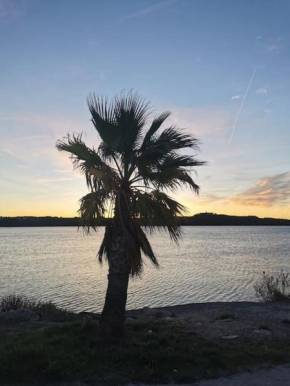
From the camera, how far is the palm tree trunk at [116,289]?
408 inches

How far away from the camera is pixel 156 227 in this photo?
35.2 ft

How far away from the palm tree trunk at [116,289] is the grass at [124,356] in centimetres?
42

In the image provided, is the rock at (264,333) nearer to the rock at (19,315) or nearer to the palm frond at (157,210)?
the palm frond at (157,210)

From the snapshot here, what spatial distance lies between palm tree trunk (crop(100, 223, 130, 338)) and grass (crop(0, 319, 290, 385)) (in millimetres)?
418

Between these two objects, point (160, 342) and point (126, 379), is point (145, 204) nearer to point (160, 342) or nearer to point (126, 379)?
point (160, 342)

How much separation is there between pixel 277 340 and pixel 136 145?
6651 millimetres

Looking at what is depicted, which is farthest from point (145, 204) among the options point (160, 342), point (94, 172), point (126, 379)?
point (126, 379)

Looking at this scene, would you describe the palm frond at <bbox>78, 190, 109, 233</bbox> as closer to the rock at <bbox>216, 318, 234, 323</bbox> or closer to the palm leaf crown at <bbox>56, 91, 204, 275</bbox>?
the palm leaf crown at <bbox>56, 91, 204, 275</bbox>

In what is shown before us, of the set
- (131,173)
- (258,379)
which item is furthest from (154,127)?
(258,379)

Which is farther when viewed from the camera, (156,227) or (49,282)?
(49,282)

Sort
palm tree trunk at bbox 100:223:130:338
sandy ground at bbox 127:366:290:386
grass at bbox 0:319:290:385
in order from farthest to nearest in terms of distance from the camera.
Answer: palm tree trunk at bbox 100:223:130:338 < grass at bbox 0:319:290:385 < sandy ground at bbox 127:366:290:386

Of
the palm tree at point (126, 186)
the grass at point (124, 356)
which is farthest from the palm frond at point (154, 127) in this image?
the grass at point (124, 356)

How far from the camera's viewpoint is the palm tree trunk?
10375 mm

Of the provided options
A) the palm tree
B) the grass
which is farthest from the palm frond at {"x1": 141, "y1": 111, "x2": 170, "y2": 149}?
the grass
